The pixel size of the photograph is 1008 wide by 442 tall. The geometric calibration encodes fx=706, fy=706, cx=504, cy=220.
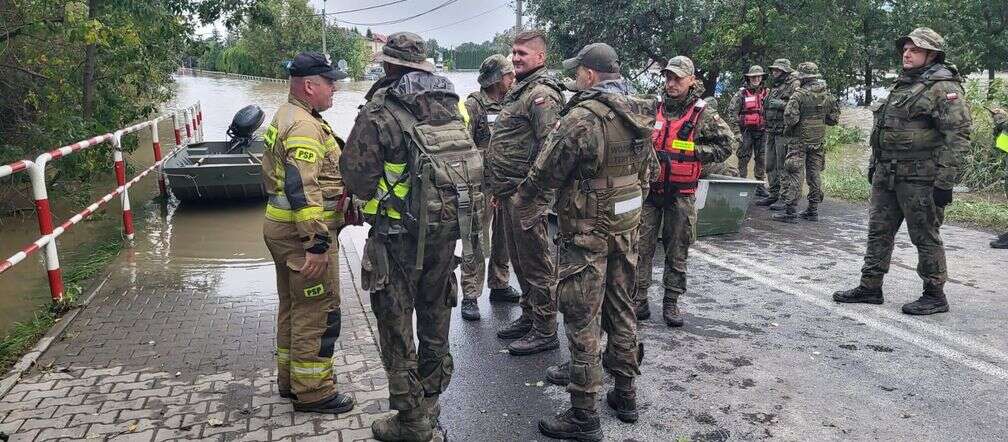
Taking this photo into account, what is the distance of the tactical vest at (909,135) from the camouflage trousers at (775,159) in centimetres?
372

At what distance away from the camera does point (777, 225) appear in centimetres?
859

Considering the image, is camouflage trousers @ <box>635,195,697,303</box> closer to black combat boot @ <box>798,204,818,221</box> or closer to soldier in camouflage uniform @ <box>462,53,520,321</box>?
soldier in camouflage uniform @ <box>462,53,520,321</box>

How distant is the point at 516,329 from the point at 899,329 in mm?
2763

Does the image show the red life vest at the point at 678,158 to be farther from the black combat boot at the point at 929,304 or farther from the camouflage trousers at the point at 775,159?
the camouflage trousers at the point at 775,159

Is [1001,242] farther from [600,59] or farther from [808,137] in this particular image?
[600,59]

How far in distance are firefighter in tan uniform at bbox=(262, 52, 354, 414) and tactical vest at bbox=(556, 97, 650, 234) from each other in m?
1.32

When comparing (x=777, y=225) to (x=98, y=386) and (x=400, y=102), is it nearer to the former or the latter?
(x=400, y=102)

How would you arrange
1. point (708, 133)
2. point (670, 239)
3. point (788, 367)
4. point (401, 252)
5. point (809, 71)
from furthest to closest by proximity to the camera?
point (809, 71), point (670, 239), point (708, 133), point (788, 367), point (401, 252)

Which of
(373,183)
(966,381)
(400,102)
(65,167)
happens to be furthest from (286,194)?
(65,167)

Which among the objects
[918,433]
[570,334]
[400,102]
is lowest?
[918,433]

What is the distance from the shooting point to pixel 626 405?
12.7ft

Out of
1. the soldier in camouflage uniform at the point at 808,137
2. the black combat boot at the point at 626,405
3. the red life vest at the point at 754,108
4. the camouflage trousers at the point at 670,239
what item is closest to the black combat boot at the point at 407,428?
the black combat boot at the point at 626,405

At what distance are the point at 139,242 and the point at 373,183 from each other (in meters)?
5.60

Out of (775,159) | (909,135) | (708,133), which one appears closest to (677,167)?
(708,133)
